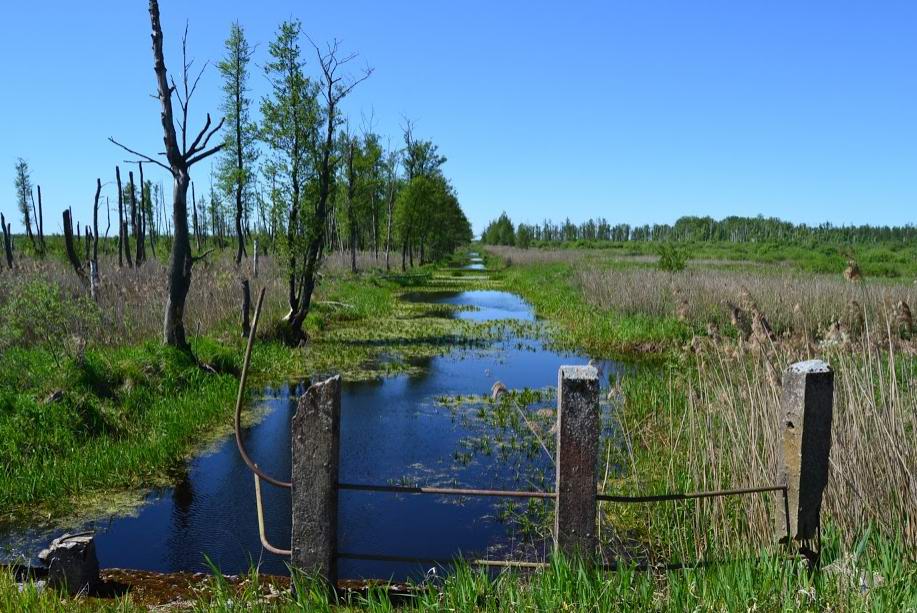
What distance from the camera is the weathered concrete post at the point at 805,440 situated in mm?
3092

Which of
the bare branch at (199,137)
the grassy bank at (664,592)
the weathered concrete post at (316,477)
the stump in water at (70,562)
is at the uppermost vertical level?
the bare branch at (199,137)

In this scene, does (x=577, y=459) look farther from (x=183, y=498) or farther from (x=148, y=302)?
(x=148, y=302)

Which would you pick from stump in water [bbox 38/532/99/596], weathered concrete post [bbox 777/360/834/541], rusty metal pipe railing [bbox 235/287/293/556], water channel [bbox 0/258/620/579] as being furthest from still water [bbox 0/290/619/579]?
weathered concrete post [bbox 777/360/834/541]

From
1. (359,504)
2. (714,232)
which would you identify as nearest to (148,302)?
(359,504)

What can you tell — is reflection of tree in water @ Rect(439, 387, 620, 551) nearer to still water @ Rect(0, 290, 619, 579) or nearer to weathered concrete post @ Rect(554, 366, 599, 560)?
still water @ Rect(0, 290, 619, 579)

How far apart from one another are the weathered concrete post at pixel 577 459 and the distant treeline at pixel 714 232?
78.2 meters

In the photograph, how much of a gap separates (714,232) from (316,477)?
10817cm

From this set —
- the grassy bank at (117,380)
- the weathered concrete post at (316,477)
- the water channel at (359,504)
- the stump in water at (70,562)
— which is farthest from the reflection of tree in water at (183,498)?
the weathered concrete post at (316,477)

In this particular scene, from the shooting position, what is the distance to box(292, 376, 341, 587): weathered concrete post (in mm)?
3211

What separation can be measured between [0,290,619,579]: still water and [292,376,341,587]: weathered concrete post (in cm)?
116

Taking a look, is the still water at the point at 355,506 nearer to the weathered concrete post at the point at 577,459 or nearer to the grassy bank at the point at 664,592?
the grassy bank at the point at 664,592

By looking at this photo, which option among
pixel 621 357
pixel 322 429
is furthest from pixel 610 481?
pixel 621 357

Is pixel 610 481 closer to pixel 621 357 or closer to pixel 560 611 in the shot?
pixel 560 611

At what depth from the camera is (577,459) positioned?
10.3 feet
